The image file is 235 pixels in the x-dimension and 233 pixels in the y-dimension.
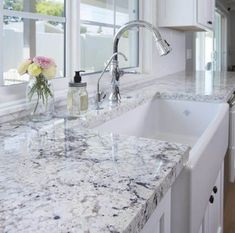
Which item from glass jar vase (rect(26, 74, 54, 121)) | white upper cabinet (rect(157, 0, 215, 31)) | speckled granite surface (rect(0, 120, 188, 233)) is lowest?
speckled granite surface (rect(0, 120, 188, 233))

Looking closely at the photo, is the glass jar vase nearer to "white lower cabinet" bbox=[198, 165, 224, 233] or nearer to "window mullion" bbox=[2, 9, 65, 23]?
"window mullion" bbox=[2, 9, 65, 23]

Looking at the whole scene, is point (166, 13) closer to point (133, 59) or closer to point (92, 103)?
point (133, 59)

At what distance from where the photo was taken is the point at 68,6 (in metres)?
1.70

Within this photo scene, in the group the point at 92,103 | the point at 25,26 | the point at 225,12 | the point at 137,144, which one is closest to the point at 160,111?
the point at 92,103

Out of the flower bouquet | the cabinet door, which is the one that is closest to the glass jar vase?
the flower bouquet

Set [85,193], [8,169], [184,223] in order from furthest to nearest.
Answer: [184,223] → [8,169] → [85,193]

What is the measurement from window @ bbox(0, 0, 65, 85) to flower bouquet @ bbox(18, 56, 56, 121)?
0.14 metres

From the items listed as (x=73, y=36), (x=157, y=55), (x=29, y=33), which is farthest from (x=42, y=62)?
(x=157, y=55)

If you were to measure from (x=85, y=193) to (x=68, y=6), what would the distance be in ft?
4.33

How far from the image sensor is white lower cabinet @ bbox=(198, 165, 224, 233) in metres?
1.37

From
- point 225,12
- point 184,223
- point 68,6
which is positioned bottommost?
point 184,223

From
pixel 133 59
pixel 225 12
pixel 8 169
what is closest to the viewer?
pixel 8 169

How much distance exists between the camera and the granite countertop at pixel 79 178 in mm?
511

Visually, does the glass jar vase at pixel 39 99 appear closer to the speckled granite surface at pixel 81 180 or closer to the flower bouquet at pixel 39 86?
the flower bouquet at pixel 39 86
